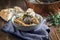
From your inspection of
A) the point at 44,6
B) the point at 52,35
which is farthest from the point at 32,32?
the point at 44,6

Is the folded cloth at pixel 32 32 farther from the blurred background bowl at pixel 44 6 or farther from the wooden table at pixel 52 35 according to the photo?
the blurred background bowl at pixel 44 6

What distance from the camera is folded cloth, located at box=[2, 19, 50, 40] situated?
95 cm

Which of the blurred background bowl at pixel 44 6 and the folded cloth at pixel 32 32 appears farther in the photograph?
the blurred background bowl at pixel 44 6

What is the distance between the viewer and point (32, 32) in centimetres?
100

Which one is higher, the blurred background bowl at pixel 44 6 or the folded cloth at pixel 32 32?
the blurred background bowl at pixel 44 6

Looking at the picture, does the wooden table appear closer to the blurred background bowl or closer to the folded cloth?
the folded cloth

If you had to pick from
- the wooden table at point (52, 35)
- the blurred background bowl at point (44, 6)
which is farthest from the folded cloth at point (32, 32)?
the blurred background bowl at point (44, 6)

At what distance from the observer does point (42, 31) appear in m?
0.99

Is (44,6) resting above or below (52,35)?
above

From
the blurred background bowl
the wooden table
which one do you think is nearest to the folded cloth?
the wooden table

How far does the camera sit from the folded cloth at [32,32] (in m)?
0.95

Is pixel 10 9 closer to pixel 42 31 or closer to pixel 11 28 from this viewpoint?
pixel 11 28

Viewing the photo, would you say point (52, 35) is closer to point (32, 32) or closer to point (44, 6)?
point (32, 32)

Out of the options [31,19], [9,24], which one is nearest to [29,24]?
[31,19]
